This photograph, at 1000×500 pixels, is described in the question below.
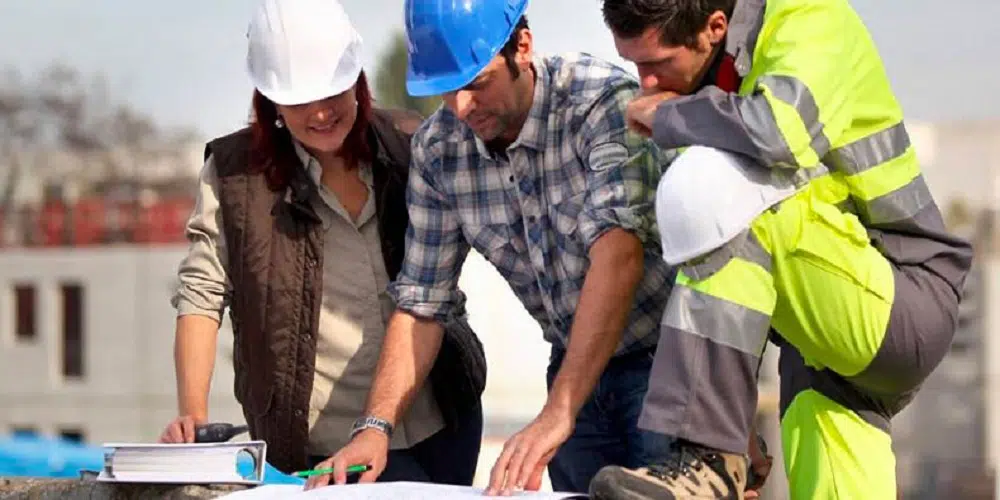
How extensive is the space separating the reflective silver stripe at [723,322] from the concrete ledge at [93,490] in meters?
1.01

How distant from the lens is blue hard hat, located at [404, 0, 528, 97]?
3.96m

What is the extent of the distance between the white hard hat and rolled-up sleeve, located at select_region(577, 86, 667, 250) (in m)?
0.68

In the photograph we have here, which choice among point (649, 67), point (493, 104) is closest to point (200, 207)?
point (493, 104)

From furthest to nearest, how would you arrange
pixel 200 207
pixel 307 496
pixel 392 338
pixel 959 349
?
pixel 959 349
pixel 200 207
pixel 392 338
pixel 307 496

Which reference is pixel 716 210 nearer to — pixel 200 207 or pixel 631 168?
pixel 631 168

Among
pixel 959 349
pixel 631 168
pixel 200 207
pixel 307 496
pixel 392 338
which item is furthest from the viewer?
pixel 959 349

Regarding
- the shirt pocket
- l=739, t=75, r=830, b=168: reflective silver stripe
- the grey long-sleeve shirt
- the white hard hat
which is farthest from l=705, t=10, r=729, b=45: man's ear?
the grey long-sleeve shirt

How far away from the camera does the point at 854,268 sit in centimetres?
352

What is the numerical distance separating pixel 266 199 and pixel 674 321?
141 cm

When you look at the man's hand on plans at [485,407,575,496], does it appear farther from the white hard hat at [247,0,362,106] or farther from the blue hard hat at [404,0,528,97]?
the white hard hat at [247,0,362,106]

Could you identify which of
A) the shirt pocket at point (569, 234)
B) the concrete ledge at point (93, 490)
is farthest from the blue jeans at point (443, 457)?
the shirt pocket at point (569, 234)

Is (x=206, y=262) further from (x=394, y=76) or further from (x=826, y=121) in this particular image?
(x=394, y=76)

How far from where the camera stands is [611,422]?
4.25 metres

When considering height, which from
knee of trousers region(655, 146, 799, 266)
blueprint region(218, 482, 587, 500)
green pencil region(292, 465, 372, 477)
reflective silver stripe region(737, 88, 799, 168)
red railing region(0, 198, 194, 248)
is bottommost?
red railing region(0, 198, 194, 248)
